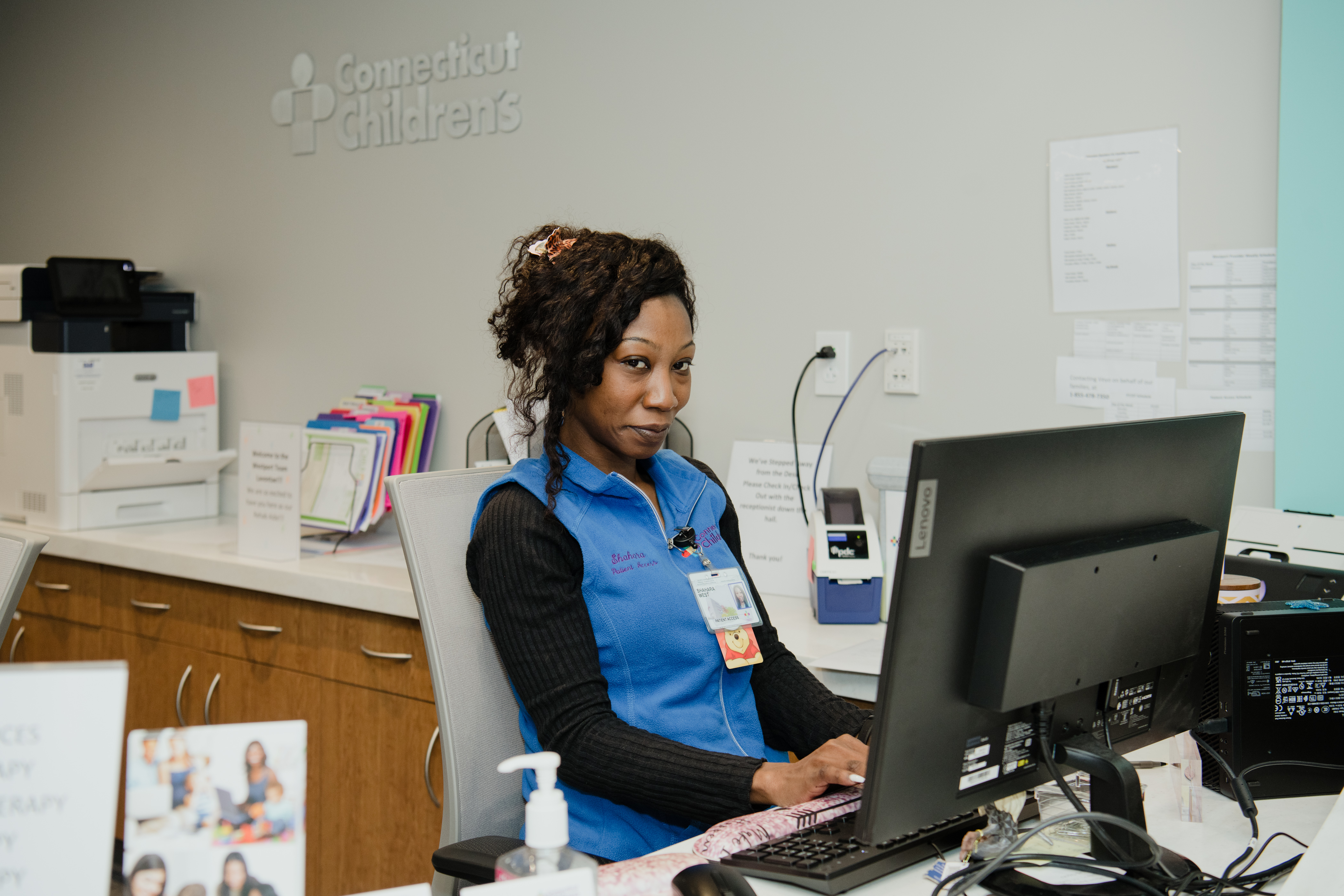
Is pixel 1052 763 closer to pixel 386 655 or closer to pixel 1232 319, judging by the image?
pixel 1232 319

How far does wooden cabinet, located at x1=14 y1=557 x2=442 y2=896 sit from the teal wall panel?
167cm

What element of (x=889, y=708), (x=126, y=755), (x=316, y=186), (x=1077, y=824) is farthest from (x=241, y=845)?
(x=316, y=186)

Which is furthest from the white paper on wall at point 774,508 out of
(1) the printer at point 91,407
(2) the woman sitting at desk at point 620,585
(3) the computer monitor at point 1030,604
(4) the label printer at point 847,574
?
(1) the printer at point 91,407

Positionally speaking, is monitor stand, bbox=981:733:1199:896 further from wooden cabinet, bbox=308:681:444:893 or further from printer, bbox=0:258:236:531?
printer, bbox=0:258:236:531

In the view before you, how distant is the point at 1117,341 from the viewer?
2.06m

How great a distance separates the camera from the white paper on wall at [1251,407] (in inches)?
76.0

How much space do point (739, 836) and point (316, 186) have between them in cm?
266

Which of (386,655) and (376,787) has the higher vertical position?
(386,655)

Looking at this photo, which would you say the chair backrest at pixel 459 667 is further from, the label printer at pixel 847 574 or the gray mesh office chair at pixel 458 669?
the label printer at pixel 847 574

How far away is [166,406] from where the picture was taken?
310 cm

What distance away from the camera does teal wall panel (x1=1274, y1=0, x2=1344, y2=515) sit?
1.81 m

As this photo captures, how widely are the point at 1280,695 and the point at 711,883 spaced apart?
0.75m

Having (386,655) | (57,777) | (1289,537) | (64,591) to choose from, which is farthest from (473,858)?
(64,591)

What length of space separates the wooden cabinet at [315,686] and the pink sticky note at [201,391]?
591 mm
